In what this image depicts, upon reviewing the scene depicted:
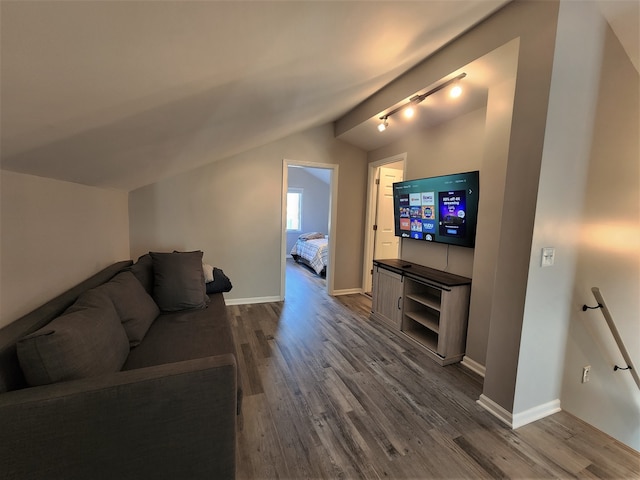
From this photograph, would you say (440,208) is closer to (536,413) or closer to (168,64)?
(536,413)

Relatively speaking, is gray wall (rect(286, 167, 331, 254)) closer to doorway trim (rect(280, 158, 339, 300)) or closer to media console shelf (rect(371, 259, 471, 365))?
doorway trim (rect(280, 158, 339, 300))

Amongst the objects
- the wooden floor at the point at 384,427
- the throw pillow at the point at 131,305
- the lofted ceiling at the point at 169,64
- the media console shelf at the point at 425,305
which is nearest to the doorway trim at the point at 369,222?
the media console shelf at the point at 425,305

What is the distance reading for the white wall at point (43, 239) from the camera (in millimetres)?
1339

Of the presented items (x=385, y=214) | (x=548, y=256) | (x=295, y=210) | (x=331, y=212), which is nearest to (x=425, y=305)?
(x=548, y=256)

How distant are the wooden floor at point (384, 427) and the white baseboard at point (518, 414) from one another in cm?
3

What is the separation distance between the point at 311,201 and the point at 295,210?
0.53 meters

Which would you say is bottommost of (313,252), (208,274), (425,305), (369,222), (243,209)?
(425,305)

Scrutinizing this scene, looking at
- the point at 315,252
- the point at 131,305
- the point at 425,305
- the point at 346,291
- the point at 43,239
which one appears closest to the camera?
the point at 43,239

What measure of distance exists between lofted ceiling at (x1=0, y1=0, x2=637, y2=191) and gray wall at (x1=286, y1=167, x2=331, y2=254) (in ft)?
18.4

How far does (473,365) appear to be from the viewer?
8.06 feet

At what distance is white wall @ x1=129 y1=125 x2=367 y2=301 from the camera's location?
11.5ft

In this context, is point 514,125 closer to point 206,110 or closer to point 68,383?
point 206,110

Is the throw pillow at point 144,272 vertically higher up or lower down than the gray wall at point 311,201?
lower down

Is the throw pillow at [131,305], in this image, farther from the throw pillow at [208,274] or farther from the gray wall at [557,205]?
the gray wall at [557,205]
